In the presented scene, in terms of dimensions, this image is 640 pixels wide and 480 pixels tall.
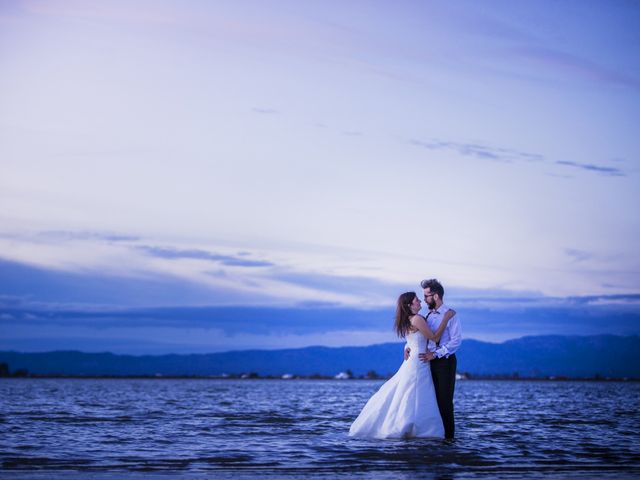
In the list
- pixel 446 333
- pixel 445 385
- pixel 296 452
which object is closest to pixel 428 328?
pixel 446 333

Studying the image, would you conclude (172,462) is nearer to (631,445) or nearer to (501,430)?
(631,445)

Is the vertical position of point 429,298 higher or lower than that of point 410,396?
higher

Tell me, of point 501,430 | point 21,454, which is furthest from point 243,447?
point 501,430

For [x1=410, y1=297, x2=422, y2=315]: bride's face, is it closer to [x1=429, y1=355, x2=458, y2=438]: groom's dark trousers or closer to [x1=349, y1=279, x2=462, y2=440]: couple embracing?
[x1=349, y1=279, x2=462, y2=440]: couple embracing

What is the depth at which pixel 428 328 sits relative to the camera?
14.3 m

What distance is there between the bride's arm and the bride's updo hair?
0.22 m

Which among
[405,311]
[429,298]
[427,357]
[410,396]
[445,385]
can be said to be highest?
[429,298]

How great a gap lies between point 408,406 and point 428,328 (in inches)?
55.1

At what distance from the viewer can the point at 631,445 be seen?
14.7 meters

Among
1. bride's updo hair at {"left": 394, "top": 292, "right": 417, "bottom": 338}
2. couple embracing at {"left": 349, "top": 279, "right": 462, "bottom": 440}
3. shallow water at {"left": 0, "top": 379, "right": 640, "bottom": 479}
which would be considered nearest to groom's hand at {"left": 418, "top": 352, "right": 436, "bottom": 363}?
couple embracing at {"left": 349, "top": 279, "right": 462, "bottom": 440}

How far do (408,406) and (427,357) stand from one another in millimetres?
909

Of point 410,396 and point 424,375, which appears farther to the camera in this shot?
point 424,375

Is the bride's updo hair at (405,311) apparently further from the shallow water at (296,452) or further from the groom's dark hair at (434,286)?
the shallow water at (296,452)

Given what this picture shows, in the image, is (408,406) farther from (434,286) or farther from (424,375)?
(434,286)
